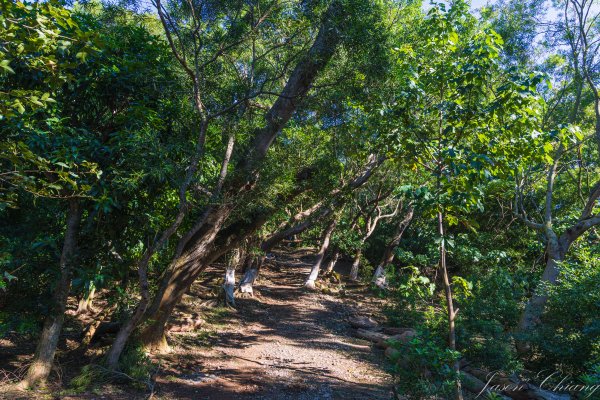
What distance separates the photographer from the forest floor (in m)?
7.17

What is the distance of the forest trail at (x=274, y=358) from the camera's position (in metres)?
7.30

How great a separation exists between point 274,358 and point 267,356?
202mm

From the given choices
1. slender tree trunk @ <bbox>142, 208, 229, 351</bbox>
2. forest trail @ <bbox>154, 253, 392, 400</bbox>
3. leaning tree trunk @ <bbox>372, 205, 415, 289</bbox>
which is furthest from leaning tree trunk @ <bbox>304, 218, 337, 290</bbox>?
slender tree trunk @ <bbox>142, 208, 229, 351</bbox>

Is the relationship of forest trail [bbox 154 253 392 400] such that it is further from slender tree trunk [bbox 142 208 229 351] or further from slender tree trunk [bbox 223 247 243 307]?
slender tree trunk [bbox 142 208 229 351]

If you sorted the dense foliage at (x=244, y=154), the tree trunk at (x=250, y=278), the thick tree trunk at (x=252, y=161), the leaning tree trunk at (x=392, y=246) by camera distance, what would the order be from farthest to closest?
the leaning tree trunk at (x=392, y=246) < the tree trunk at (x=250, y=278) < the thick tree trunk at (x=252, y=161) < the dense foliage at (x=244, y=154)

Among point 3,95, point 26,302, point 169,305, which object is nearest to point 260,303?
point 169,305

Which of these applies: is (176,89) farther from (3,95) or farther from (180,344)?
(180,344)

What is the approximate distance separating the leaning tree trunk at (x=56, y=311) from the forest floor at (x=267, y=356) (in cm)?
48

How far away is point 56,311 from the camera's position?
6285 mm

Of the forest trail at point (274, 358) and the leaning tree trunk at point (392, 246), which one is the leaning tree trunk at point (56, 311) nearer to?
the forest trail at point (274, 358)

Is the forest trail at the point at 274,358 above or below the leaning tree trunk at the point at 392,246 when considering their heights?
below

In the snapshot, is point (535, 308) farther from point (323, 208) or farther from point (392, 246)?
point (392, 246)

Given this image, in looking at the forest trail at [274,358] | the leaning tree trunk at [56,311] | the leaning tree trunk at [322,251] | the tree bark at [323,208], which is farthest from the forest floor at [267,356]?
the tree bark at [323,208]

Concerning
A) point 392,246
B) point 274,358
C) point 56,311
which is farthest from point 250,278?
point 56,311
